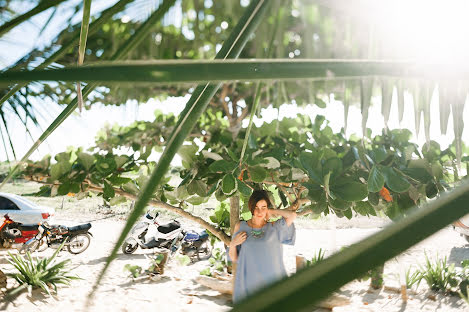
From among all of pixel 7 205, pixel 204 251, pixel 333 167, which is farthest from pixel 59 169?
pixel 7 205

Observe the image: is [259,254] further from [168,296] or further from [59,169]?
[168,296]

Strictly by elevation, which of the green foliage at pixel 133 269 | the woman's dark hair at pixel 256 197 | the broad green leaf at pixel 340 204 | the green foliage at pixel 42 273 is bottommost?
the broad green leaf at pixel 340 204

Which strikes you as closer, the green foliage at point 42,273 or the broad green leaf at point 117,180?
the broad green leaf at point 117,180

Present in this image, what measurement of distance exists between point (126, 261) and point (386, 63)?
174 inches

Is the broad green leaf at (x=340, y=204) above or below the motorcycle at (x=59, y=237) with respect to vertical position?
below

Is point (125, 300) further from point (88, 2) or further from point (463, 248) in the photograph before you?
point (463, 248)

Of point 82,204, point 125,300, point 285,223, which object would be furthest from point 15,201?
point 285,223

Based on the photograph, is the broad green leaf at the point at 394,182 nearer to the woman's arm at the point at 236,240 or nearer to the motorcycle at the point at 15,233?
the woman's arm at the point at 236,240

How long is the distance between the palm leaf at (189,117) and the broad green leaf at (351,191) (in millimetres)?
706

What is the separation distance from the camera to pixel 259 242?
1.70 meters

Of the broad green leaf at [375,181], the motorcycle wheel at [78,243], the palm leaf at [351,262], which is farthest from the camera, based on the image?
the motorcycle wheel at [78,243]

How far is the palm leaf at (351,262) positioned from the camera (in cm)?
6

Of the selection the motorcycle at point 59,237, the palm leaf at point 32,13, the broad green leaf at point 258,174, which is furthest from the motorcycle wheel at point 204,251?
the palm leaf at point 32,13

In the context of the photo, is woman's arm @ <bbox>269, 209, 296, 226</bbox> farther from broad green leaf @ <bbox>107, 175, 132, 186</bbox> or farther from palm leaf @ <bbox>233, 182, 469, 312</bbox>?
palm leaf @ <bbox>233, 182, 469, 312</bbox>
